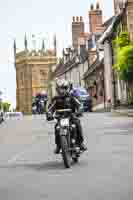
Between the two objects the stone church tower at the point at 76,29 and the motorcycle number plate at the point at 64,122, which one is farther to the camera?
the stone church tower at the point at 76,29

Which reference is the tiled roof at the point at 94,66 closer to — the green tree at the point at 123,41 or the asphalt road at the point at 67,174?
the green tree at the point at 123,41

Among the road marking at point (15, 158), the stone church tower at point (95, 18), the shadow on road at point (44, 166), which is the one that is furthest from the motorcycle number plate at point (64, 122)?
the stone church tower at point (95, 18)

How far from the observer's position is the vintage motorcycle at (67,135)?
527 inches

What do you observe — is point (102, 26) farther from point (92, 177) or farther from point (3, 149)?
point (92, 177)

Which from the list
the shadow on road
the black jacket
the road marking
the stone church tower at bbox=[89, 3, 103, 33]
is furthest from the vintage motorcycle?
the stone church tower at bbox=[89, 3, 103, 33]

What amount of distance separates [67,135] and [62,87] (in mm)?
Result: 1051

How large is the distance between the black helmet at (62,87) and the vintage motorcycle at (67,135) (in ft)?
1.36

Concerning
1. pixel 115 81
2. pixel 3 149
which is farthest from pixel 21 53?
pixel 3 149

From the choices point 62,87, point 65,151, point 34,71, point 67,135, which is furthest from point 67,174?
point 34,71

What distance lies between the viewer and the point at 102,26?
93875 millimetres

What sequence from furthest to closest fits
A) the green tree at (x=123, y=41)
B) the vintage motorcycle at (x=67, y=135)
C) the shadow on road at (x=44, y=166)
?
the green tree at (x=123, y=41)
the shadow on road at (x=44, y=166)
the vintage motorcycle at (x=67, y=135)

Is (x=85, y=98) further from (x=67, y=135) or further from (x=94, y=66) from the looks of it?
(x=67, y=135)

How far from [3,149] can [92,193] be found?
32.5 ft

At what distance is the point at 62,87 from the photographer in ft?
46.2
